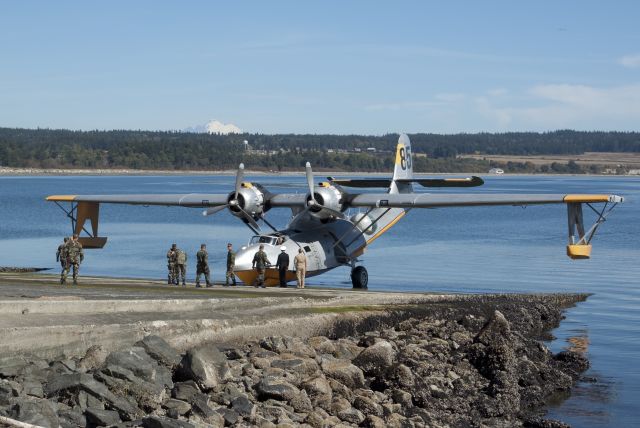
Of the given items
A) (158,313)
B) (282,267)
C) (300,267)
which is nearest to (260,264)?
(282,267)

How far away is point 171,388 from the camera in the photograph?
52.9ft

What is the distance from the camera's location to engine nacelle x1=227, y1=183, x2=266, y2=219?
34312mm

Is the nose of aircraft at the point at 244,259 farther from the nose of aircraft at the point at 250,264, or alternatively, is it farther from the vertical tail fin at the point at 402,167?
the vertical tail fin at the point at 402,167

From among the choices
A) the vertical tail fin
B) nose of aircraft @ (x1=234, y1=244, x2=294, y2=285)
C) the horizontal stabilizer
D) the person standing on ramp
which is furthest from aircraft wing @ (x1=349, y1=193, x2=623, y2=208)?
the vertical tail fin

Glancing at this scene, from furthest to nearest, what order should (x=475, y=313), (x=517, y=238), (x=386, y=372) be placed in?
1. (x=517, y=238)
2. (x=475, y=313)
3. (x=386, y=372)

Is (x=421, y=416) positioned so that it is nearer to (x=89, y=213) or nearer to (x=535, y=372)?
(x=535, y=372)

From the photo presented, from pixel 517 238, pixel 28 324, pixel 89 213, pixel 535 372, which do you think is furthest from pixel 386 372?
pixel 517 238

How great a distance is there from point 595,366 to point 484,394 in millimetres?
5275

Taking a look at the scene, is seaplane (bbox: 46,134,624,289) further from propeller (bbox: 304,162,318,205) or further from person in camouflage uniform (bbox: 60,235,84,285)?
person in camouflage uniform (bbox: 60,235,84,285)

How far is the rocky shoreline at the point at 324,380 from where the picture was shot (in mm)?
14859

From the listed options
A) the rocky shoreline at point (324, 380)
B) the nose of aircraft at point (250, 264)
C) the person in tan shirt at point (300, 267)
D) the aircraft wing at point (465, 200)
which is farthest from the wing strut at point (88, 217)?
the rocky shoreline at point (324, 380)

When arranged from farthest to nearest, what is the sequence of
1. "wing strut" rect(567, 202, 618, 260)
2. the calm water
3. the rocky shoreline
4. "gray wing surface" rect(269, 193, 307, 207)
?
1. "gray wing surface" rect(269, 193, 307, 207)
2. "wing strut" rect(567, 202, 618, 260)
3. the calm water
4. the rocky shoreline

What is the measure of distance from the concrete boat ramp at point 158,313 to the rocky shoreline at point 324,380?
1.58 feet

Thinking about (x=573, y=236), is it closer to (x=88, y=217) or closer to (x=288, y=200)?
(x=288, y=200)
